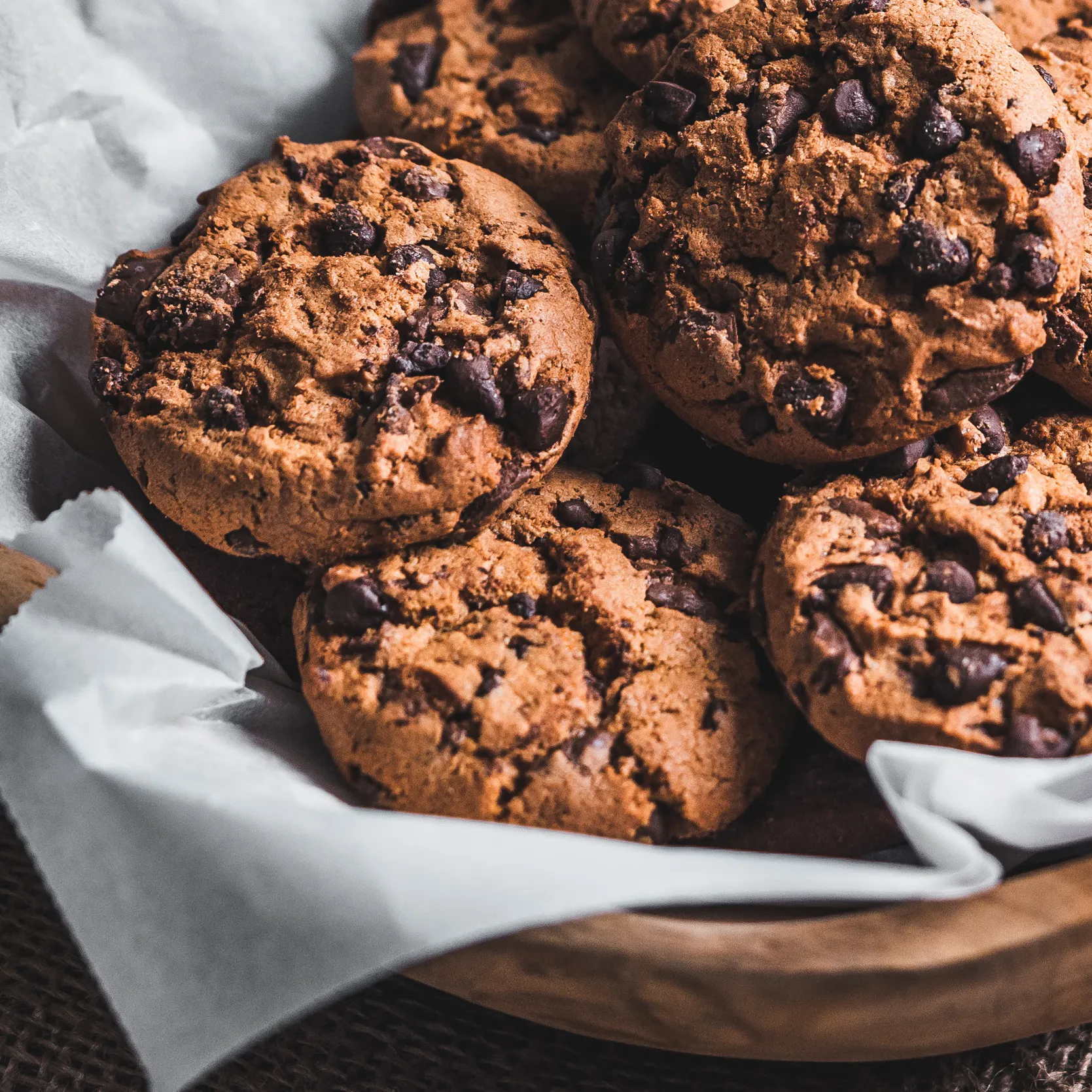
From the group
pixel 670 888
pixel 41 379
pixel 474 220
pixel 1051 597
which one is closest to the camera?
pixel 670 888

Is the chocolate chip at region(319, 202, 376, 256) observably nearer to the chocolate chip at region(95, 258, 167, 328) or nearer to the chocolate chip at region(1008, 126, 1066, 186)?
the chocolate chip at region(95, 258, 167, 328)

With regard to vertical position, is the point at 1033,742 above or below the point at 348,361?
below

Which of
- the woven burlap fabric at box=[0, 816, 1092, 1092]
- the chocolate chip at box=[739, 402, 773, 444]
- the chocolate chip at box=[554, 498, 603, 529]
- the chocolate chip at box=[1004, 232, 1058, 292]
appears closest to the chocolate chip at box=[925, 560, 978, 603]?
the chocolate chip at box=[739, 402, 773, 444]

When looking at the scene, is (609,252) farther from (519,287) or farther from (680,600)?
(680,600)

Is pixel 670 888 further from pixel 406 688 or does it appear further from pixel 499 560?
pixel 499 560

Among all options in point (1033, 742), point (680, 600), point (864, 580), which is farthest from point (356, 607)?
point (1033, 742)

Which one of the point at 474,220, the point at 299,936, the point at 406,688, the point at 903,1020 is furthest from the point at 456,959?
the point at 474,220
